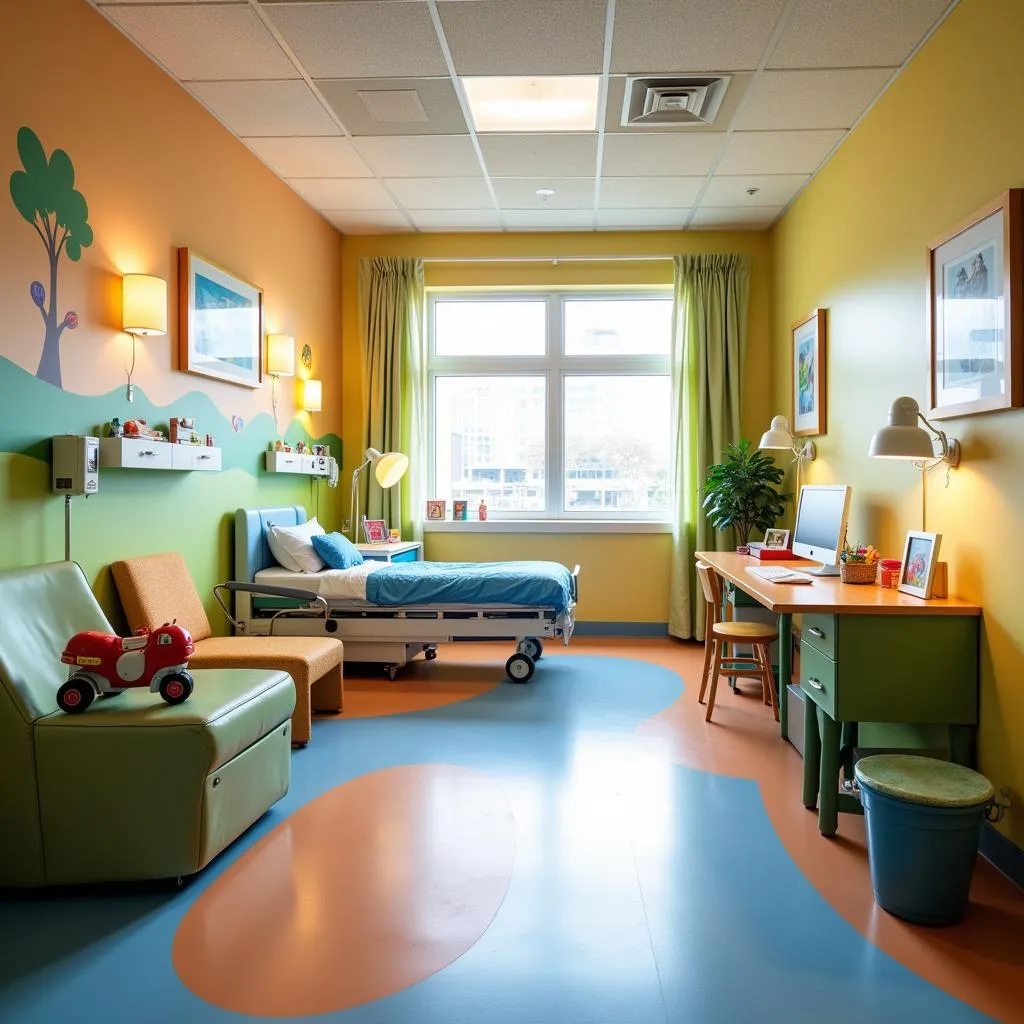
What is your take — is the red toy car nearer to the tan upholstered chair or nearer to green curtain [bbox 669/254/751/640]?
the tan upholstered chair

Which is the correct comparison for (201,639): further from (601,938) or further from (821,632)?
(821,632)

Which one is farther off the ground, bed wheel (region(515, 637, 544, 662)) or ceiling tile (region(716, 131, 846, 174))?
ceiling tile (region(716, 131, 846, 174))

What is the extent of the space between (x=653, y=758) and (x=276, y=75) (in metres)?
3.71

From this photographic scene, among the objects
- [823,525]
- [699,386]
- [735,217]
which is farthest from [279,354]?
[735,217]

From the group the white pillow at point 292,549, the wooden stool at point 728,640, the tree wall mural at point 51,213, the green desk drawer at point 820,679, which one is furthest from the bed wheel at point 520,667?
the tree wall mural at point 51,213

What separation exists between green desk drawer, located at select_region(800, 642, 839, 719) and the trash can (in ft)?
1.34

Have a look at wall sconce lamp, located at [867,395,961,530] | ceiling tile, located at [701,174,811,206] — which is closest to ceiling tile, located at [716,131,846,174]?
ceiling tile, located at [701,174,811,206]

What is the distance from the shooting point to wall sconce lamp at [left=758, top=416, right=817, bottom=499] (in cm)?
488

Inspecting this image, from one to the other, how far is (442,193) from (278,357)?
1.65m

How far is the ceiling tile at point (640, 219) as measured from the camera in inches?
228

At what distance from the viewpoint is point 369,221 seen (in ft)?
19.9

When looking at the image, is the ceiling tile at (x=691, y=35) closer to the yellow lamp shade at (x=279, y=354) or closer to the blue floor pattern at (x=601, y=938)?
the yellow lamp shade at (x=279, y=354)

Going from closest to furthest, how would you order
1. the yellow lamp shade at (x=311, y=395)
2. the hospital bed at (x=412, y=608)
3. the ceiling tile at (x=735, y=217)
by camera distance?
the hospital bed at (x=412, y=608)
the yellow lamp shade at (x=311, y=395)
the ceiling tile at (x=735, y=217)

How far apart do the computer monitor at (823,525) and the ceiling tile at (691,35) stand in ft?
6.78
